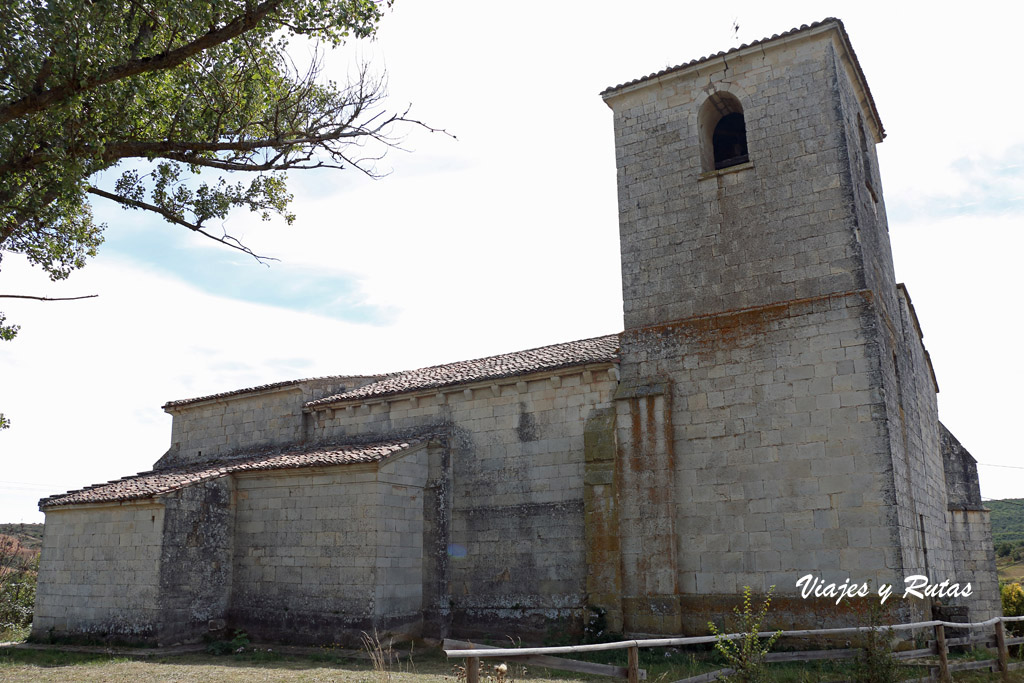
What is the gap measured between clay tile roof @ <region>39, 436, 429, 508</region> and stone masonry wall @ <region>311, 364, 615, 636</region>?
1191 mm

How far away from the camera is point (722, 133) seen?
15.4 meters

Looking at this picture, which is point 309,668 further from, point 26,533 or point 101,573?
point 26,533

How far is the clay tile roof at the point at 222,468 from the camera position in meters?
14.6

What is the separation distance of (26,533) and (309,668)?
127 ft

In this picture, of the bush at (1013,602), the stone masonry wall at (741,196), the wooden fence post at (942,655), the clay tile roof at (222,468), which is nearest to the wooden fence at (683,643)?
the wooden fence post at (942,655)

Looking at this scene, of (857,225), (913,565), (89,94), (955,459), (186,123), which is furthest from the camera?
(955,459)

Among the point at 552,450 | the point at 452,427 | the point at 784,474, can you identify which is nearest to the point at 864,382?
the point at 784,474

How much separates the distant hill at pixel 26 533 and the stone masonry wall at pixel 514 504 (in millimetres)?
31451

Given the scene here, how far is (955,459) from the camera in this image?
1767 centimetres

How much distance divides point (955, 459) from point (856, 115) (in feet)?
27.6

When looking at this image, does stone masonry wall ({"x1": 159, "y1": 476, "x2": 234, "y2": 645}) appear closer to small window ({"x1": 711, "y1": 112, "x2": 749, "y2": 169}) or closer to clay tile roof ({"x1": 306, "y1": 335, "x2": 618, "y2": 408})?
clay tile roof ({"x1": 306, "y1": 335, "x2": 618, "y2": 408})

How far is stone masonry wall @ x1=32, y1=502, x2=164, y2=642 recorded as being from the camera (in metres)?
14.4

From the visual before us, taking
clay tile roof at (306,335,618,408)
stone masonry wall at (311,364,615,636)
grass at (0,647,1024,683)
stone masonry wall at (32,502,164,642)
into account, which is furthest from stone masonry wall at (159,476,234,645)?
stone masonry wall at (311,364,615,636)

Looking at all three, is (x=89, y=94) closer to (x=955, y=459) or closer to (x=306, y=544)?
(x=306, y=544)
